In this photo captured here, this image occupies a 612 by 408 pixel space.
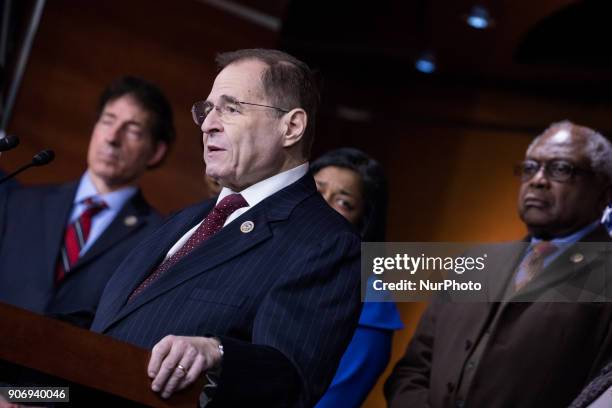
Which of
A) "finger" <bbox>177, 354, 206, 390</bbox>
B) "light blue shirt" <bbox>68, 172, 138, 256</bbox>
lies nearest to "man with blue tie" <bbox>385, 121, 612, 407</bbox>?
"light blue shirt" <bbox>68, 172, 138, 256</bbox>

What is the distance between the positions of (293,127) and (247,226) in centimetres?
29

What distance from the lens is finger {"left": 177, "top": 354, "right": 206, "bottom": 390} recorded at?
→ 1799 mm

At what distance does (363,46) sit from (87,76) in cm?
173

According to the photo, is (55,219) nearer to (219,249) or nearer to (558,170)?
(219,249)

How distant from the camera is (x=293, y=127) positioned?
2.38 meters

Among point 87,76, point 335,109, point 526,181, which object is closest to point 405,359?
point 526,181

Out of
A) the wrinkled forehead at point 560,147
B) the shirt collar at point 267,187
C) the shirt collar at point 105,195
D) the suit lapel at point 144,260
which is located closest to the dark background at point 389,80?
the shirt collar at point 105,195

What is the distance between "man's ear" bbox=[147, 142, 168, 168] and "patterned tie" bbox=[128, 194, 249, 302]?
1.50 meters

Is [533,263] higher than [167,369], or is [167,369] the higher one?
[533,263]

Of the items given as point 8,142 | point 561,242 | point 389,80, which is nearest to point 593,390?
point 561,242

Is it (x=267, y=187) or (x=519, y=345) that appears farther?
(x=519, y=345)

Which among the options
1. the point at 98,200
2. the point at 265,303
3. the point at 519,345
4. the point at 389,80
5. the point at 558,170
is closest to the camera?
the point at 265,303

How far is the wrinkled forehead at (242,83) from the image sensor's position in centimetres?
233

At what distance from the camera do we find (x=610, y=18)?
202 inches
